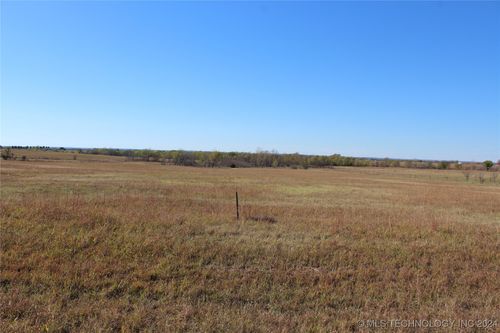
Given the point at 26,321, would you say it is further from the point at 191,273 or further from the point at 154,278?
the point at 191,273

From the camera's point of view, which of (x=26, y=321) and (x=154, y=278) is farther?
(x=154, y=278)

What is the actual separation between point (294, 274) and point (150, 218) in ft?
20.7

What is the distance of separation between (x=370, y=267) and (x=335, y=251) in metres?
1.11

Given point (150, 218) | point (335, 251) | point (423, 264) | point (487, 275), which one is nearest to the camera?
point (487, 275)

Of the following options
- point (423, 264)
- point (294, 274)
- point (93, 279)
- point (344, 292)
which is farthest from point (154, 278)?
point (423, 264)

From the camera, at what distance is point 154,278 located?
6.35 m

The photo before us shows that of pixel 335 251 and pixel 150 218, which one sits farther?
Answer: pixel 150 218

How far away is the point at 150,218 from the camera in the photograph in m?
11.2

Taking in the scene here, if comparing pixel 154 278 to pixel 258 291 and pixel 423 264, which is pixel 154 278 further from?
pixel 423 264

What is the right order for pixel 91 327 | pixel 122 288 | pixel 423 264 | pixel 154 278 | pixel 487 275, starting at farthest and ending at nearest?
1. pixel 423 264
2. pixel 487 275
3. pixel 154 278
4. pixel 122 288
5. pixel 91 327

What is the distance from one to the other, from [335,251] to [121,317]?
5.33m

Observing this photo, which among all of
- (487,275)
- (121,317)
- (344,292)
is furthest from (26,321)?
(487,275)

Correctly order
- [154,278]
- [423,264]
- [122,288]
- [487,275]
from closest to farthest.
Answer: [122,288] < [154,278] < [487,275] < [423,264]

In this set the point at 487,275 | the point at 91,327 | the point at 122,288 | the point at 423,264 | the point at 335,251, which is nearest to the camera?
the point at 91,327
